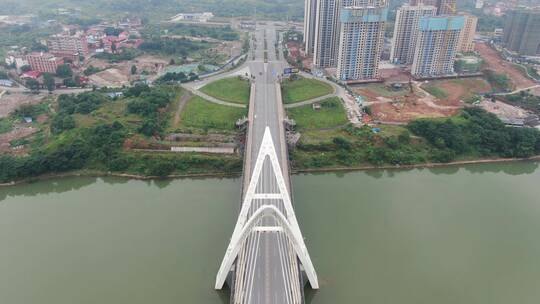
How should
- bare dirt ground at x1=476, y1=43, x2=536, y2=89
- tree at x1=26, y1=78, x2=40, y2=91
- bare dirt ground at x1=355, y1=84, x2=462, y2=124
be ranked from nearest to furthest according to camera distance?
bare dirt ground at x1=355, y1=84, x2=462, y2=124
tree at x1=26, y1=78, x2=40, y2=91
bare dirt ground at x1=476, y1=43, x2=536, y2=89

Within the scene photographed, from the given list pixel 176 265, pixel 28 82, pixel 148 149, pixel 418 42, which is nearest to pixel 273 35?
pixel 418 42

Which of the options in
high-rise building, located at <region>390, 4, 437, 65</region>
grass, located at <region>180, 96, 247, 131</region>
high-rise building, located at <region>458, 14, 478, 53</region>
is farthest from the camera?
high-rise building, located at <region>458, 14, 478, 53</region>

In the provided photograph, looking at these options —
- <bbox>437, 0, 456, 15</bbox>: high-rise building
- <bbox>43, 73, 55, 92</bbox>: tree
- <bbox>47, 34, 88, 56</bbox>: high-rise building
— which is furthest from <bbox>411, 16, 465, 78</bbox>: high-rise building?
<bbox>47, 34, 88, 56</bbox>: high-rise building

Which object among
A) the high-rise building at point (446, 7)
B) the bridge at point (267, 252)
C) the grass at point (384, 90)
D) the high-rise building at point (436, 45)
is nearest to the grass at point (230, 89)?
the grass at point (384, 90)

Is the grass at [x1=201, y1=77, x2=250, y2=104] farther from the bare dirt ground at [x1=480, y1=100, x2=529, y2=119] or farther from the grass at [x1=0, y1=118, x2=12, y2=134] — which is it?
the bare dirt ground at [x1=480, y1=100, x2=529, y2=119]

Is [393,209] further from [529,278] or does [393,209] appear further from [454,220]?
[529,278]

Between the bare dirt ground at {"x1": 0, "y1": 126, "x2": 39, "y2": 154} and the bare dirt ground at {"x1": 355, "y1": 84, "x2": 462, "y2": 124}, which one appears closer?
the bare dirt ground at {"x1": 0, "y1": 126, "x2": 39, "y2": 154}

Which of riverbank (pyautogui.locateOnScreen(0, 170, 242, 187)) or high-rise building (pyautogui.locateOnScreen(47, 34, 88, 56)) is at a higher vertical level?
high-rise building (pyautogui.locateOnScreen(47, 34, 88, 56))

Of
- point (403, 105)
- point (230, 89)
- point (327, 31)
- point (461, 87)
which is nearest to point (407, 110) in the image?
point (403, 105)
